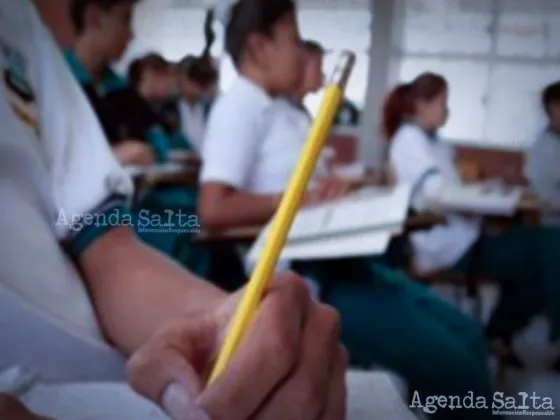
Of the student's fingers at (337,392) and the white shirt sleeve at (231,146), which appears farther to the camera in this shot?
the white shirt sleeve at (231,146)

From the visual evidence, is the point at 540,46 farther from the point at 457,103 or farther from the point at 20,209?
the point at 20,209

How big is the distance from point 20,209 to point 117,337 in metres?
0.08

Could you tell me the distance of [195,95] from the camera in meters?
0.45

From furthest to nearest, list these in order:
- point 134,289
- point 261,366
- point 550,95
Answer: point 550,95 < point 134,289 < point 261,366

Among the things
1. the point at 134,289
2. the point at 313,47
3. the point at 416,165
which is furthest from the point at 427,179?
the point at 134,289

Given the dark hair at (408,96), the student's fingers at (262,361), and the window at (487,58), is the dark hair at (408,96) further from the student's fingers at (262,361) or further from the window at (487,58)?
the student's fingers at (262,361)

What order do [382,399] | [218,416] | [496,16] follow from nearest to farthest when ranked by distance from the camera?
[218,416] → [382,399] → [496,16]

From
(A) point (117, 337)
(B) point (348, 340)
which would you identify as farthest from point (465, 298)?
(A) point (117, 337)

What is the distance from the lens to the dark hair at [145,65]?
0.43 meters

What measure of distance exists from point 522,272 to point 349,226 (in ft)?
0.44

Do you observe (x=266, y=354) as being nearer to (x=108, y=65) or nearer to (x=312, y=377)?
(x=312, y=377)

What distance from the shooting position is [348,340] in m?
0.45

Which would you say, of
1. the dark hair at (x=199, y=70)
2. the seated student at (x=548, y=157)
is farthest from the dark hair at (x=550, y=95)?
the dark hair at (x=199, y=70)

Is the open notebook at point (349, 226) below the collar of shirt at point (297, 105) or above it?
below
